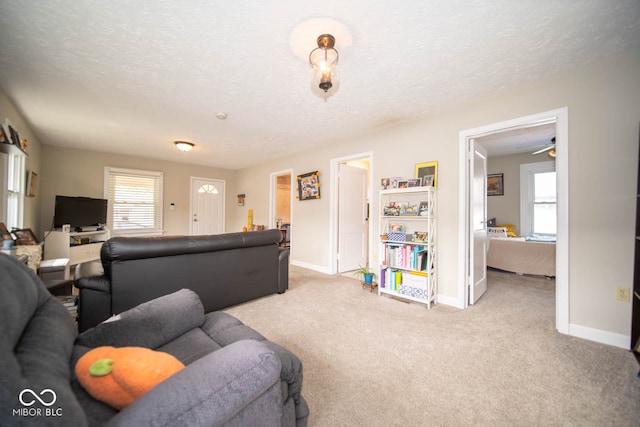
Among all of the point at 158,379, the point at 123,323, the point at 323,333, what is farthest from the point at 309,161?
the point at 158,379

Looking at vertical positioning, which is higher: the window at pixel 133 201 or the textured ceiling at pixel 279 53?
the textured ceiling at pixel 279 53

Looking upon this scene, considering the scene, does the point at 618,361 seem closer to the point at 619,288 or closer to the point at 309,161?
the point at 619,288

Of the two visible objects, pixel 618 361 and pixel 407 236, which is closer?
pixel 618 361

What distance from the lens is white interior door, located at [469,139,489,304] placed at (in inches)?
113

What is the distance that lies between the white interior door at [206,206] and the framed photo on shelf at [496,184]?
6960 mm

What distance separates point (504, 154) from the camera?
554 cm

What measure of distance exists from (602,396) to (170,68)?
3.92 metres

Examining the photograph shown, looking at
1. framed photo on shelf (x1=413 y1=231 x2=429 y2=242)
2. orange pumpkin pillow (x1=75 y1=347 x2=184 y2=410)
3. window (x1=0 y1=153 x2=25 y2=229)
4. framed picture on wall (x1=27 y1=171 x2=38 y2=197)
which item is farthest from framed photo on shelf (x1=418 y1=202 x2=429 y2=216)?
framed picture on wall (x1=27 y1=171 x2=38 y2=197)

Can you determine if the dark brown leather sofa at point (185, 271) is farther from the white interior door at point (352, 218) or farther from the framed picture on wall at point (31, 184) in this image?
the framed picture on wall at point (31, 184)

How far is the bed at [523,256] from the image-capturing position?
397 cm

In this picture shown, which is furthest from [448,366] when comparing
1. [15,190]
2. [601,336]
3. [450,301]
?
[15,190]

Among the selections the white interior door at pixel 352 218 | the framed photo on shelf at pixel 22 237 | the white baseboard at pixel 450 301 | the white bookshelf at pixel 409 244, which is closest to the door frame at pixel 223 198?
→ the framed photo on shelf at pixel 22 237

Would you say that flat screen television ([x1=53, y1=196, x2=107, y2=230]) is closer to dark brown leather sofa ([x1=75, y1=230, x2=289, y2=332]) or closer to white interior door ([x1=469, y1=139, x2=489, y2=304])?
dark brown leather sofa ([x1=75, y1=230, x2=289, y2=332])

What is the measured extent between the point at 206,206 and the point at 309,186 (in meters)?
3.47
